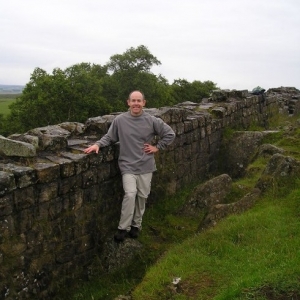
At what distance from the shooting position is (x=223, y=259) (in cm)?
584

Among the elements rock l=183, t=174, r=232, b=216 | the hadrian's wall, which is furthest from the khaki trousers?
rock l=183, t=174, r=232, b=216

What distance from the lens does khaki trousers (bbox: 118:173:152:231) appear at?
280 inches

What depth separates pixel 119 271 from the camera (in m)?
6.77

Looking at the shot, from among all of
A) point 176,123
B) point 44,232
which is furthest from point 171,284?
point 176,123

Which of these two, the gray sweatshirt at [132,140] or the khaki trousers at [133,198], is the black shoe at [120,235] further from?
the gray sweatshirt at [132,140]

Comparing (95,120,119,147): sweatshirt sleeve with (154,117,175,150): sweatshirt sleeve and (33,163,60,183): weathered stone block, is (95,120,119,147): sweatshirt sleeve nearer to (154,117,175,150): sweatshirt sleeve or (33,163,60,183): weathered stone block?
(154,117,175,150): sweatshirt sleeve

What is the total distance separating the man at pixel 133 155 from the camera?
7152mm

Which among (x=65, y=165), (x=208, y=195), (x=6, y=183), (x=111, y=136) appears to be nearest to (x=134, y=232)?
(x=111, y=136)

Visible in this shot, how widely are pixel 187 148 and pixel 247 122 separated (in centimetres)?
567

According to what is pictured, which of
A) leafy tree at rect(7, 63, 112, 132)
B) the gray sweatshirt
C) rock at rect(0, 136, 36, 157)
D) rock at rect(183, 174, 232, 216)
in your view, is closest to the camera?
rock at rect(0, 136, 36, 157)

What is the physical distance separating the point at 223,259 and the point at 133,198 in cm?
192

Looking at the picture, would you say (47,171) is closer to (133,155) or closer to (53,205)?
(53,205)

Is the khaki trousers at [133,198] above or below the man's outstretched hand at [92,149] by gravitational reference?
below

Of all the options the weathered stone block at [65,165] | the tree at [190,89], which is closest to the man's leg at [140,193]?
the weathered stone block at [65,165]
